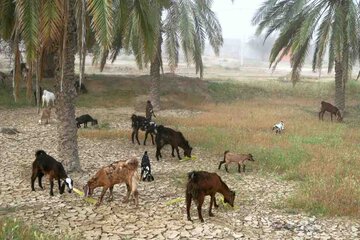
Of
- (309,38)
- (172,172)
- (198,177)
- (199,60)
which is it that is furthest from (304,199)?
(199,60)

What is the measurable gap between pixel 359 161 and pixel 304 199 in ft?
13.9

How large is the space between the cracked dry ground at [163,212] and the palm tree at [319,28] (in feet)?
31.3

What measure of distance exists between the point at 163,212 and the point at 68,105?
3.92 m

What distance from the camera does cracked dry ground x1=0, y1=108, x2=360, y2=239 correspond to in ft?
22.7

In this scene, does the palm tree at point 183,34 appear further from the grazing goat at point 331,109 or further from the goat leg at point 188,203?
the goat leg at point 188,203

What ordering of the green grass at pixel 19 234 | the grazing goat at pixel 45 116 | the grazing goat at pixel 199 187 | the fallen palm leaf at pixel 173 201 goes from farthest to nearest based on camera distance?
the grazing goat at pixel 45 116, the fallen palm leaf at pixel 173 201, the grazing goat at pixel 199 187, the green grass at pixel 19 234

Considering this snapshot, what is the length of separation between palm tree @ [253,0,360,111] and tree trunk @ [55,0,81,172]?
11.2m

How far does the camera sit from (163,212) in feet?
25.5

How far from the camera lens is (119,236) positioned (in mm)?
6660

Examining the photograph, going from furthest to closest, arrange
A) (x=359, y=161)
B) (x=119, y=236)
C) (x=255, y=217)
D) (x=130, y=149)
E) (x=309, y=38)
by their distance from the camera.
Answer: (x=309, y=38)
(x=130, y=149)
(x=359, y=161)
(x=255, y=217)
(x=119, y=236)

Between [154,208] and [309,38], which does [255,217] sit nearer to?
[154,208]

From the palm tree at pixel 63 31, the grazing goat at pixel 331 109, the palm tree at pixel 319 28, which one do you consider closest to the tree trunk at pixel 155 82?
the palm tree at pixel 319 28

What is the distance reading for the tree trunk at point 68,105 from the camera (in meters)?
9.88

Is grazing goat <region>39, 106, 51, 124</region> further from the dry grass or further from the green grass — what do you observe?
the green grass
